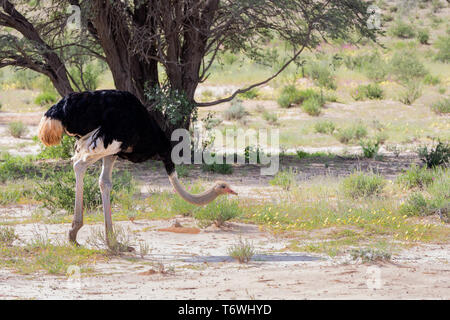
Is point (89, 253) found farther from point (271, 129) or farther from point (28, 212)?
point (271, 129)

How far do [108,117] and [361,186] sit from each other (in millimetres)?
4804

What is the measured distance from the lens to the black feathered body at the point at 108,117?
791 centimetres

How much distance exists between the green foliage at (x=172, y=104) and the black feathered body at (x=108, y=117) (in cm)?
619

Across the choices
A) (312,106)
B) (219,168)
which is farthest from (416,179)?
(312,106)

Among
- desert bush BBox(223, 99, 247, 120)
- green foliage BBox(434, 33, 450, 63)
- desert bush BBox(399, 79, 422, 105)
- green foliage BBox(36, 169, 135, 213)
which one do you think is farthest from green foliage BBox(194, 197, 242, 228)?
green foliage BBox(434, 33, 450, 63)

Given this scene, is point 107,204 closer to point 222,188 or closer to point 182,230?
point 222,188

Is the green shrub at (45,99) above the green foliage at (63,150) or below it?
above

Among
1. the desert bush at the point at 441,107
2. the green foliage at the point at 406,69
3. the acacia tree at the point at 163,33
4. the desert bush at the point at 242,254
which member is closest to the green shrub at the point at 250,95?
the green foliage at the point at 406,69

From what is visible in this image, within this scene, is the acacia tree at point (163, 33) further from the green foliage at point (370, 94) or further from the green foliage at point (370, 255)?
the green foliage at point (370, 94)

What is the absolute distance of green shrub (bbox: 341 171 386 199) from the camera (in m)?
11.1

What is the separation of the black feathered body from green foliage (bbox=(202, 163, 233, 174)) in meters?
6.17

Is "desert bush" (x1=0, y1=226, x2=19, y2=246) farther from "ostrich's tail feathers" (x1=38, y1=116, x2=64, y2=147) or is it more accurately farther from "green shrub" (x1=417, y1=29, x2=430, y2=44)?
"green shrub" (x1=417, y1=29, x2=430, y2=44)

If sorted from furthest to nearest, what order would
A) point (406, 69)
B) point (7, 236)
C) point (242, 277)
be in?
1. point (406, 69)
2. point (7, 236)
3. point (242, 277)

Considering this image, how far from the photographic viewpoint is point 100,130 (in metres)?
7.91
